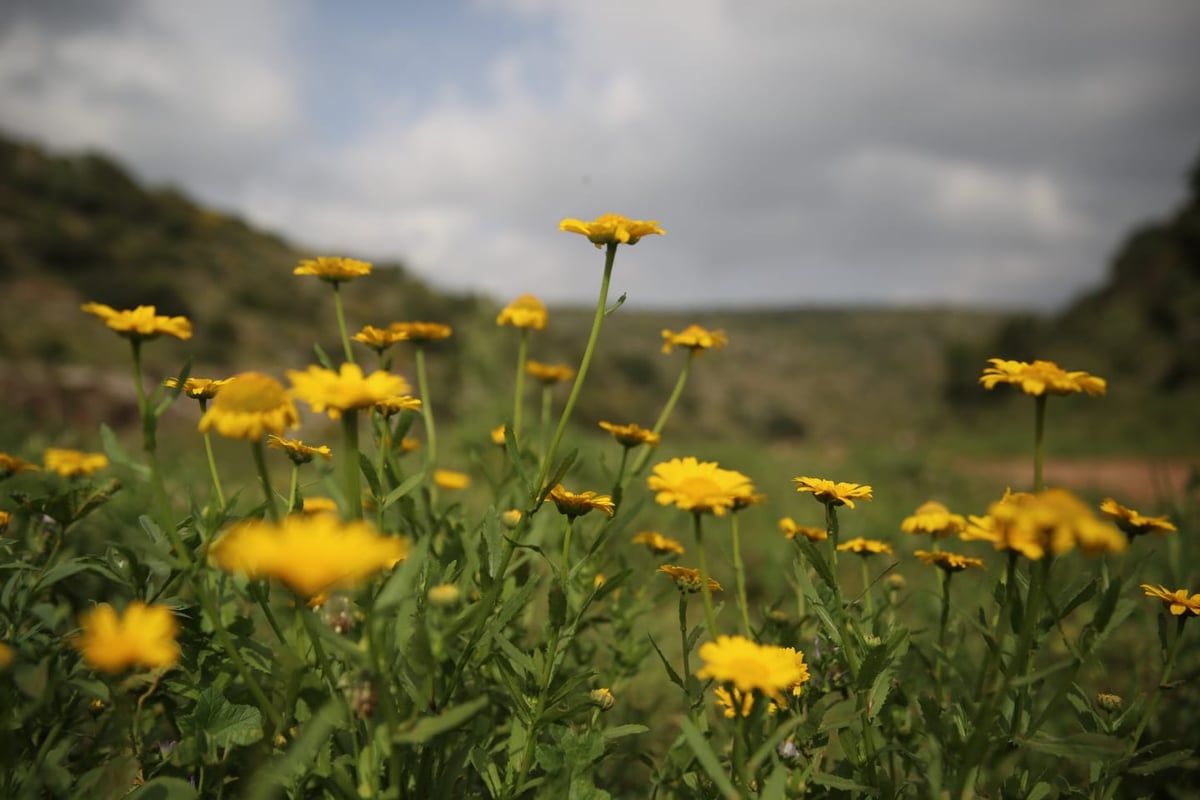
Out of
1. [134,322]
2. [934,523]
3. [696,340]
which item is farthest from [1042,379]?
[134,322]

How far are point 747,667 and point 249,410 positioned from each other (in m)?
0.82

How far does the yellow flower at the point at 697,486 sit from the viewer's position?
104cm

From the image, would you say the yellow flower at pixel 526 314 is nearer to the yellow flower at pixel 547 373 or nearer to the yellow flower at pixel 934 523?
the yellow flower at pixel 547 373

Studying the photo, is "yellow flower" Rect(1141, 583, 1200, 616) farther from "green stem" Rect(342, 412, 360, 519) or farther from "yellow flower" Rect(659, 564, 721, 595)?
"green stem" Rect(342, 412, 360, 519)

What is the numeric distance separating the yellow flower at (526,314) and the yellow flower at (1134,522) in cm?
128

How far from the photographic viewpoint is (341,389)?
3.04 feet

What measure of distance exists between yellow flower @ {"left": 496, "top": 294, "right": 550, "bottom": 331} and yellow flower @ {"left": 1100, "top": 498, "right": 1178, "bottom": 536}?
1282 mm

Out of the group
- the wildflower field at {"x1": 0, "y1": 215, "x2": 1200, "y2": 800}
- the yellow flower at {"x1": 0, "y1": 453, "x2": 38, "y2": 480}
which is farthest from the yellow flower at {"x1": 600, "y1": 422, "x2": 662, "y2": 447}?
the yellow flower at {"x1": 0, "y1": 453, "x2": 38, "y2": 480}

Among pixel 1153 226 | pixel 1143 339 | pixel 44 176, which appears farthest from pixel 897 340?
pixel 44 176

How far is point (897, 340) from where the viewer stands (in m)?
57.9

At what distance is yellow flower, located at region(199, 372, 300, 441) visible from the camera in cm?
90

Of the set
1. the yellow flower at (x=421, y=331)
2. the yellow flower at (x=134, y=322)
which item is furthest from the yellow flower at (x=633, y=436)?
the yellow flower at (x=134, y=322)

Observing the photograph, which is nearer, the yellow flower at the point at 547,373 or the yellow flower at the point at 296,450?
the yellow flower at the point at 296,450

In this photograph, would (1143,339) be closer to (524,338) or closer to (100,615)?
(524,338)
